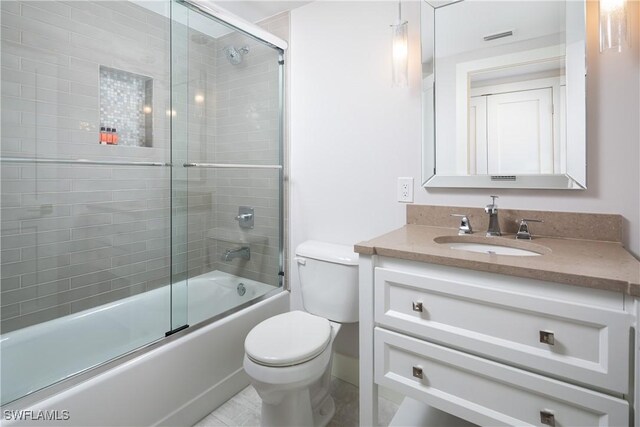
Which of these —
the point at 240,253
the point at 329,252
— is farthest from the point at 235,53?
the point at 329,252

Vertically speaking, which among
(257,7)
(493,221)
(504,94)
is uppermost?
(257,7)

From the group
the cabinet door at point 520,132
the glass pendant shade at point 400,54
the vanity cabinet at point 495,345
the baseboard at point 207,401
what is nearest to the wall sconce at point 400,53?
the glass pendant shade at point 400,54

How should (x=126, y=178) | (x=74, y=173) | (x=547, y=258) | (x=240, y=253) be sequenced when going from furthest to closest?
(x=240, y=253) → (x=126, y=178) → (x=74, y=173) → (x=547, y=258)

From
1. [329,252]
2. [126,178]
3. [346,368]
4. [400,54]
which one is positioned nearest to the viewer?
[400,54]

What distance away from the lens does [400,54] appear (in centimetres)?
157

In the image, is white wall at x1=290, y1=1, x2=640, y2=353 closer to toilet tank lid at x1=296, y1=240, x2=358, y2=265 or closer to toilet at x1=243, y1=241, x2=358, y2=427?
toilet tank lid at x1=296, y1=240, x2=358, y2=265

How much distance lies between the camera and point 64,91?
5.66 feet

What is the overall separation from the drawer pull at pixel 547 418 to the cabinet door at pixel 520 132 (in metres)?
0.89

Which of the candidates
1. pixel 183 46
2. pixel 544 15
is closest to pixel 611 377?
pixel 544 15

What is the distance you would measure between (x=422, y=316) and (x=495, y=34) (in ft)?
4.06

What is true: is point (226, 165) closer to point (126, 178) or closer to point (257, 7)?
point (126, 178)

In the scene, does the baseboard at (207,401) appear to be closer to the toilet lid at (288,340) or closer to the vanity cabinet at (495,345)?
the toilet lid at (288,340)

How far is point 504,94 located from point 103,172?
6.99 feet

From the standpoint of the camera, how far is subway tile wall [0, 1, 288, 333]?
63.1 inches
